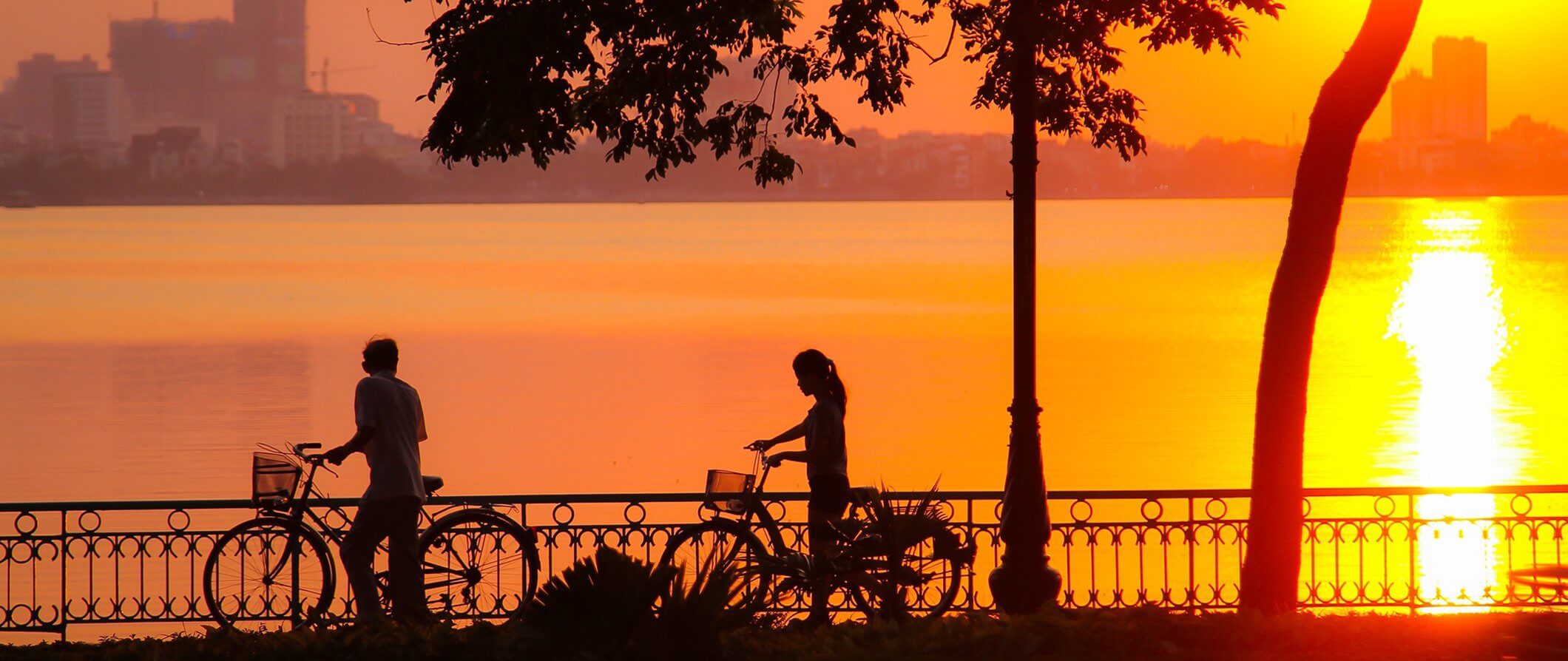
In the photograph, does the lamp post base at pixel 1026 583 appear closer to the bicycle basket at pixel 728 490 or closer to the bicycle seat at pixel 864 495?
the bicycle seat at pixel 864 495

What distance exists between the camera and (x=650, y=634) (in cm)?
770

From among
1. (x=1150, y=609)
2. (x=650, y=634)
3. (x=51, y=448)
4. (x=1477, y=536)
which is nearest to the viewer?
(x=650, y=634)

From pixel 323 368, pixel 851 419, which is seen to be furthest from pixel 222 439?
pixel 323 368

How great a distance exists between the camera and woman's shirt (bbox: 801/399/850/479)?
11081 mm

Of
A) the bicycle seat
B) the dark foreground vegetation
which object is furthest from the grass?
the bicycle seat

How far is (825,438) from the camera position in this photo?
1109 cm

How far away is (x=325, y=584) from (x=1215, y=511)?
556 inches

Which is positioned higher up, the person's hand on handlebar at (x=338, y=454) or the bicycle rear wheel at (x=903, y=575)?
the person's hand on handlebar at (x=338, y=454)

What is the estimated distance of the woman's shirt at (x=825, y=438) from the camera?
11081 mm

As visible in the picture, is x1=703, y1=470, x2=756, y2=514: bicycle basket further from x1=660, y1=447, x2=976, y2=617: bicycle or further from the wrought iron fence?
the wrought iron fence

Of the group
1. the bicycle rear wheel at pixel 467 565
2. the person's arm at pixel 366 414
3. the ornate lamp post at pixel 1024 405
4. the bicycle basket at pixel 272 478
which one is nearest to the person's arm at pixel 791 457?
the ornate lamp post at pixel 1024 405

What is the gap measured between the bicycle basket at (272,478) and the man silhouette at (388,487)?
46 centimetres

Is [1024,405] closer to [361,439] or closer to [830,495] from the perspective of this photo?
[830,495]

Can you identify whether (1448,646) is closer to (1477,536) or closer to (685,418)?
(1477,536)
